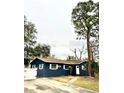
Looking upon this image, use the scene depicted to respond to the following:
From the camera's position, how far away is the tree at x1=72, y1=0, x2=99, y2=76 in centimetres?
126

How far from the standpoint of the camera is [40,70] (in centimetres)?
123

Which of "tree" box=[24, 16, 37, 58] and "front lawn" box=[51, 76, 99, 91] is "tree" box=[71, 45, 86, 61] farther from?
"tree" box=[24, 16, 37, 58]

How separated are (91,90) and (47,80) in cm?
23

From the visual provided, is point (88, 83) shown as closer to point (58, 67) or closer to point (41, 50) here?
point (58, 67)

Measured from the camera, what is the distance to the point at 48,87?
1.23m

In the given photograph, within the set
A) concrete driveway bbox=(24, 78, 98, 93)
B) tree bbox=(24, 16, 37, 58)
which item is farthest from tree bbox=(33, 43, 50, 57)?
concrete driveway bbox=(24, 78, 98, 93)

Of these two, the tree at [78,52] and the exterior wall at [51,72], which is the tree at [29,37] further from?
the tree at [78,52]

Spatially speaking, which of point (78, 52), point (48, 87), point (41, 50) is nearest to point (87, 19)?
point (78, 52)

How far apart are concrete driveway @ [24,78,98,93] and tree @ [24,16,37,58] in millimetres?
140

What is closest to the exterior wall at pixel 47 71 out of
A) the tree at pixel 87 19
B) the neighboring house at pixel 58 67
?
the neighboring house at pixel 58 67
